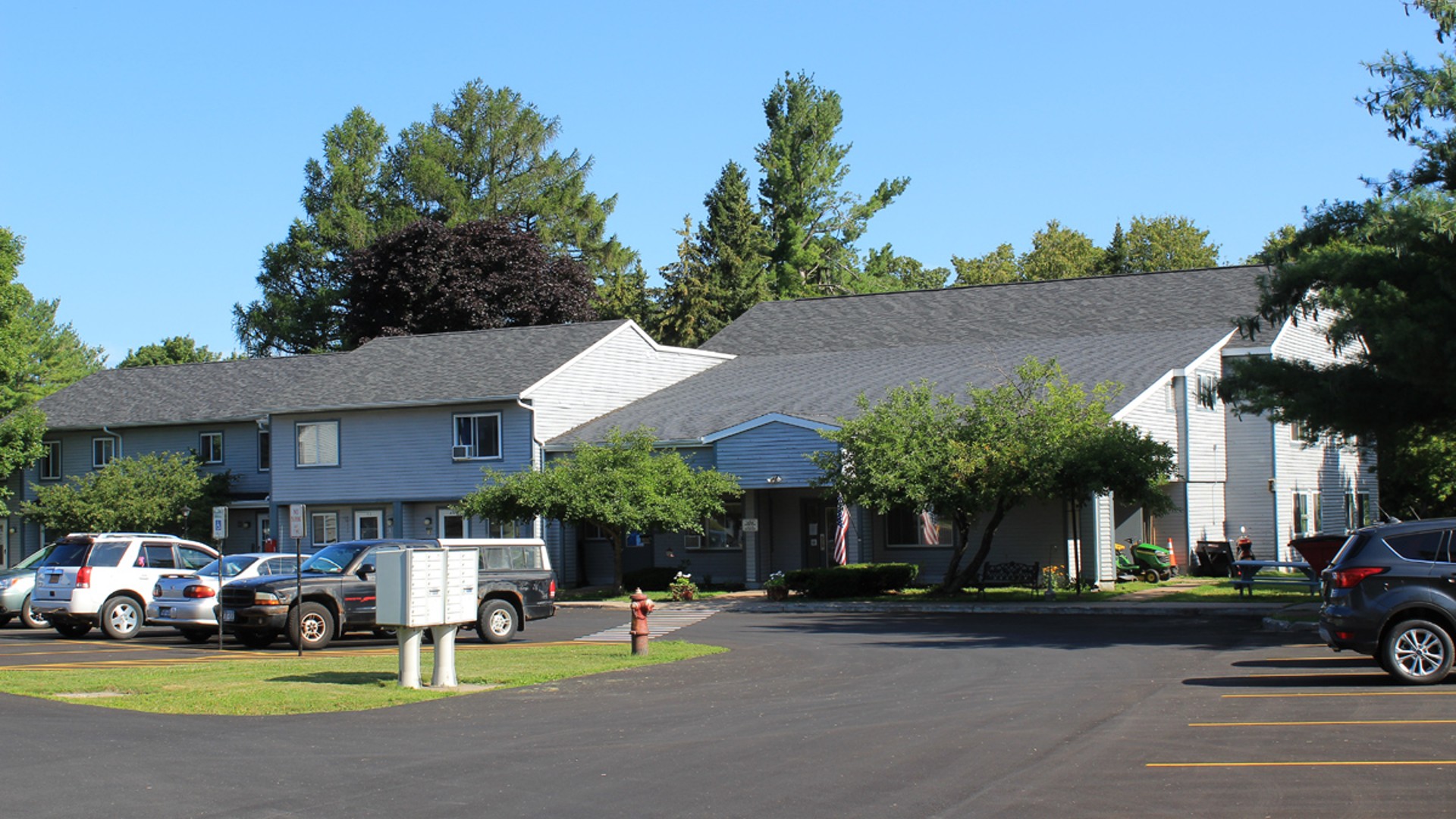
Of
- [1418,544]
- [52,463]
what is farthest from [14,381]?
[1418,544]

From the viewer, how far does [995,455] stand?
2950 cm

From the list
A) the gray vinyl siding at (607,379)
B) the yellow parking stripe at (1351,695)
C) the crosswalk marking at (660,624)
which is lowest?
the crosswalk marking at (660,624)

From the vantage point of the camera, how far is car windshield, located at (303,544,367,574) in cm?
2347

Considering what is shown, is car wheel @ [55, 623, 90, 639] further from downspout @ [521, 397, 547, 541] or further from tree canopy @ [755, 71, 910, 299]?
tree canopy @ [755, 71, 910, 299]

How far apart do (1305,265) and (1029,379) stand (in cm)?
811

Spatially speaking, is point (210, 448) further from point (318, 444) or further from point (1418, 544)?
point (1418, 544)

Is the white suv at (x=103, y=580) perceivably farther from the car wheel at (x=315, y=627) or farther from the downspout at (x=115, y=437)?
the downspout at (x=115, y=437)

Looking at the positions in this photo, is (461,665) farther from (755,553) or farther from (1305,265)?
(755,553)

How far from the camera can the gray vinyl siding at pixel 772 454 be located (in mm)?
35312

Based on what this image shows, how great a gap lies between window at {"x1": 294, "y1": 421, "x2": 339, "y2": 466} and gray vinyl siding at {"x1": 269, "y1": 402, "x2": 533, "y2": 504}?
0.14 metres

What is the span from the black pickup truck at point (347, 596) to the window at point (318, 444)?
61.5ft

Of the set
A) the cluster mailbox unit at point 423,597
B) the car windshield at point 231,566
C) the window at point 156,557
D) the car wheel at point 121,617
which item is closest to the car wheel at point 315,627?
the car windshield at point 231,566

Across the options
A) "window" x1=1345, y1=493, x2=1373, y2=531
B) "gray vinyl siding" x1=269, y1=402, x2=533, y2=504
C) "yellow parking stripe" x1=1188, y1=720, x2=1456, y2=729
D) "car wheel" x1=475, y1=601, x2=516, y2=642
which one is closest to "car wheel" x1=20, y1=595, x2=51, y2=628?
"car wheel" x1=475, y1=601, x2=516, y2=642

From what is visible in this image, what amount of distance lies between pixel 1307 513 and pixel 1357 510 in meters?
3.95
